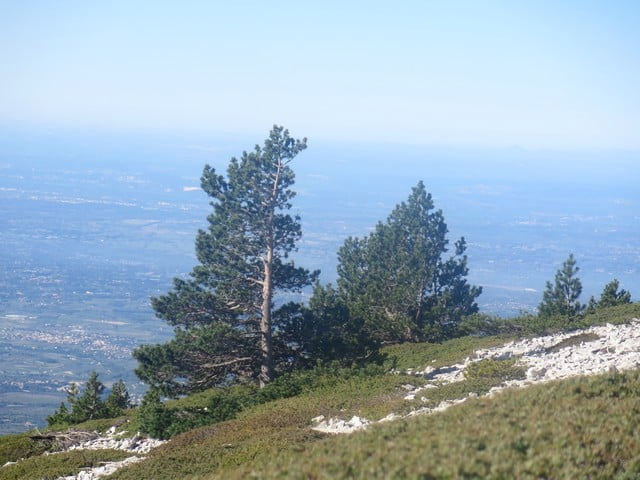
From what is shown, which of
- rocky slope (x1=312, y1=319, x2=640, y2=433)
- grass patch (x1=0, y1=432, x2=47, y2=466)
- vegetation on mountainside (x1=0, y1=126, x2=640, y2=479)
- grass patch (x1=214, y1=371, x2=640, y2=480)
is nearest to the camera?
grass patch (x1=214, y1=371, x2=640, y2=480)

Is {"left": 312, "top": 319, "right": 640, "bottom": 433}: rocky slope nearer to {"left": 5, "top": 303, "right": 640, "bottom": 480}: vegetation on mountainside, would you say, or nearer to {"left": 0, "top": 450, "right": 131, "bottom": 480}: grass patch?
{"left": 5, "top": 303, "right": 640, "bottom": 480}: vegetation on mountainside

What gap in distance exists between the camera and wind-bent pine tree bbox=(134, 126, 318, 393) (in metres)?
25.2

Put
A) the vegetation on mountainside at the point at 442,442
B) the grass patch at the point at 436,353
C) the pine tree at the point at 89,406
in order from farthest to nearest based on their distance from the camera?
the pine tree at the point at 89,406 < the grass patch at the point at 436,353 < the vegetation on mountainside at the point at 442,442

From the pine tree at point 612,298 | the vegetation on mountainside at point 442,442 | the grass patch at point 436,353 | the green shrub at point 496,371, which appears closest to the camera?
the vegetation on mountainside at point 442,442

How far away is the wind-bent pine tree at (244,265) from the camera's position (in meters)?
25.2

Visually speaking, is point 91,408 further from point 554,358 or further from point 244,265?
point 554,358

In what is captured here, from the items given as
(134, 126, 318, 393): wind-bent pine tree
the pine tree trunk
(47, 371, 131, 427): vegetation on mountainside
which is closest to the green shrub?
the pine tree trunk

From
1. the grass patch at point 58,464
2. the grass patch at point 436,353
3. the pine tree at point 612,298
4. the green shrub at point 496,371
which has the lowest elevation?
the grass patch at point 58,464

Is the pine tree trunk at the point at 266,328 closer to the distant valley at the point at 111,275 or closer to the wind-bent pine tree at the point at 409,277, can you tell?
the wind-bent pine tree at the point at 409,277

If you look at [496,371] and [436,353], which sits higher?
[496,371]

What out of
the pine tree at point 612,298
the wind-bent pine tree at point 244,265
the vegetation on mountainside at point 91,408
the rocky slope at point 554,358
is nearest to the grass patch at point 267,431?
the rocky slope at point 554,358

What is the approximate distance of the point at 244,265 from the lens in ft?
83.5

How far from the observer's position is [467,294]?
109 feet

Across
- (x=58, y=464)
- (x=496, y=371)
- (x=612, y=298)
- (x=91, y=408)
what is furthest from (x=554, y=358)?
(x=91, y=408)
